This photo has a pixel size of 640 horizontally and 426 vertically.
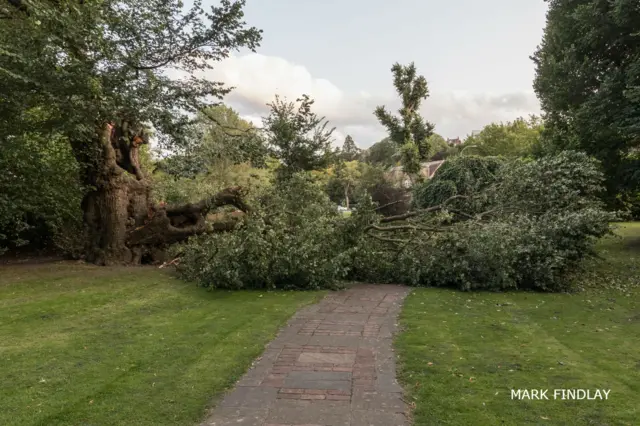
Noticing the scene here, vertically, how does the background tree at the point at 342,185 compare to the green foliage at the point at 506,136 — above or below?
below

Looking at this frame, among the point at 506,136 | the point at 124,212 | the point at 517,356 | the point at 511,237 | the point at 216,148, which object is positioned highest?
the point at 506,136

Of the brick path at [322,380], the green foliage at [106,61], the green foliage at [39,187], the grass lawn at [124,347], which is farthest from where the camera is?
the green foliage at [39,187]

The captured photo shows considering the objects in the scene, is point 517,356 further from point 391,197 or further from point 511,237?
point 391,197

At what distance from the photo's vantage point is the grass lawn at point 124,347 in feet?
10.5

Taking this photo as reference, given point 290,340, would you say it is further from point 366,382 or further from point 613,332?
point 613,332

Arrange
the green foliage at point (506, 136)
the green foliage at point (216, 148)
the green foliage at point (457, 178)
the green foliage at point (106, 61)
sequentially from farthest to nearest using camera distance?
the green foliage at point (506, 136) → the green foliage at point (457, 178) → the green foliage at point (216, 148) → the green foliage at point (106, 61)

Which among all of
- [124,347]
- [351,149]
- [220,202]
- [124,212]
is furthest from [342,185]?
[351,149]

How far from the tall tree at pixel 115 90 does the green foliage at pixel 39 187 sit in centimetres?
54

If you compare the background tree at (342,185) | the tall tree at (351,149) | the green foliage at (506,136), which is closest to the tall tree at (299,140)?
the background tree at (342,185)

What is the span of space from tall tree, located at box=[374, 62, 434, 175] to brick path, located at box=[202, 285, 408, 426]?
76.8ft

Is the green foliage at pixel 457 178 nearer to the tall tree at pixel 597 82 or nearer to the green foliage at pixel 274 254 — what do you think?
the tall tree at pixel 597 82

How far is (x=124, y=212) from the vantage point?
1129 cm

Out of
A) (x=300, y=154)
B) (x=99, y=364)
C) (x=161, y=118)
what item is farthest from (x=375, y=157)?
(x=99, y=364)

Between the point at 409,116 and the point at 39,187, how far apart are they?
22657 mm
